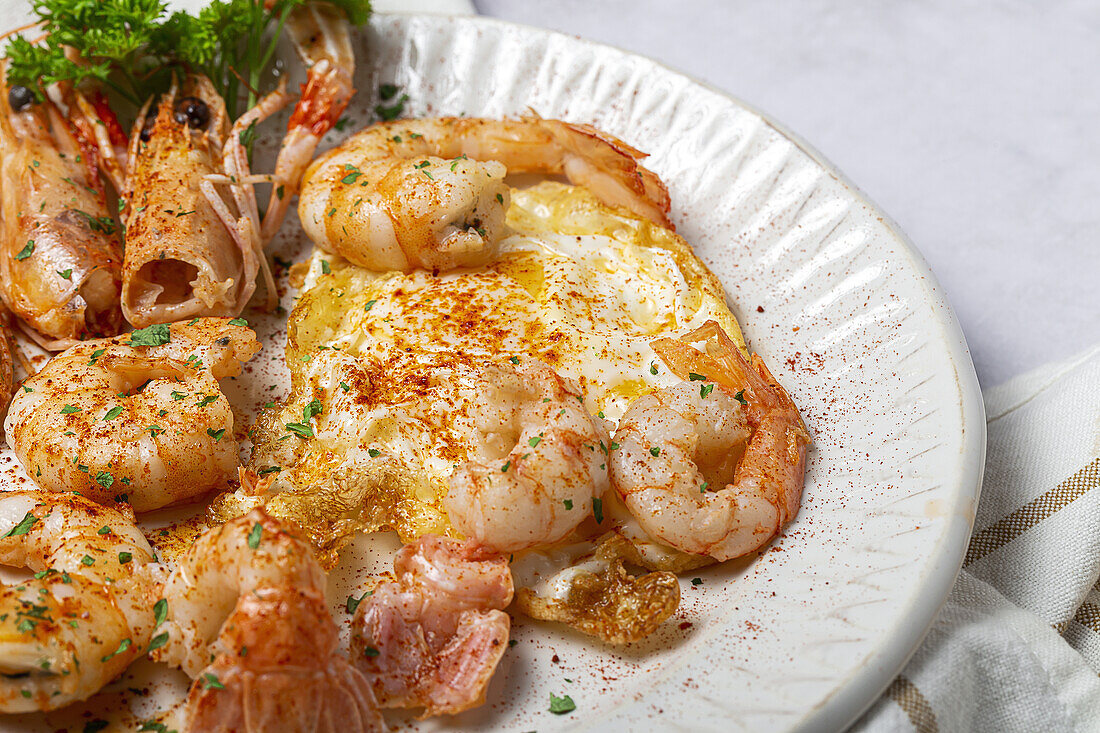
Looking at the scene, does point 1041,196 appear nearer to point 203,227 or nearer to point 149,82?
point 203,227

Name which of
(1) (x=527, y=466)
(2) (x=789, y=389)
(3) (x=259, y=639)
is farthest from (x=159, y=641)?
(2) (x=789, y=389)

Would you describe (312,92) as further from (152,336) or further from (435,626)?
(435,626)

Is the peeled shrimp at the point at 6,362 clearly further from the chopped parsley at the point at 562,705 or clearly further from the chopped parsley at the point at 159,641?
the chopped parsley at the point at 562,705

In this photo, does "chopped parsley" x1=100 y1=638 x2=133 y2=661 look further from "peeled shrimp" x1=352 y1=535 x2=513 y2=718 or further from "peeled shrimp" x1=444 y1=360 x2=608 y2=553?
"peeled shrimp" x1=444 y1=360 x2=608 y2=553

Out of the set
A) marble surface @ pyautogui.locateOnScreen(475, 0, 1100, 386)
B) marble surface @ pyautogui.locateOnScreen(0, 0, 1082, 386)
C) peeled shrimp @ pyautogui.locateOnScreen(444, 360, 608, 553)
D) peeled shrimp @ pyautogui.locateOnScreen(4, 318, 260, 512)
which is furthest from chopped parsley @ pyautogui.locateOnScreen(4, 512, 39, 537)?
marble surface @ pyautogui.locateOnScreen(475, 0, 1100, 386)

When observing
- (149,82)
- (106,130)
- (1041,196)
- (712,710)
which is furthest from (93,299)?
(1041,196)

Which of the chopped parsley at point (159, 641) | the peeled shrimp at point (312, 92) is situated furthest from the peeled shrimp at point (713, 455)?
the peeled shrimp at point (312, 92)
